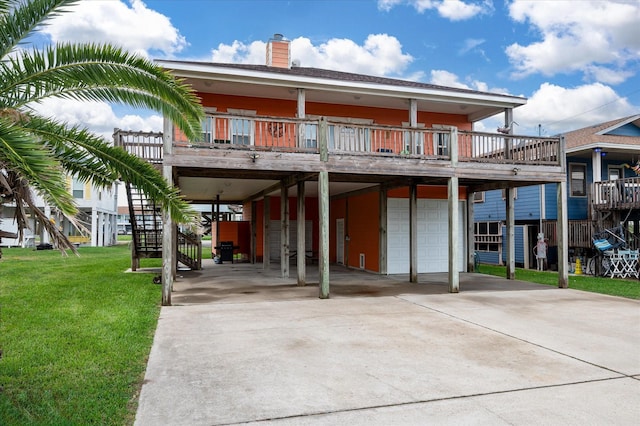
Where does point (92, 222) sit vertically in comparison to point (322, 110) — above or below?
below

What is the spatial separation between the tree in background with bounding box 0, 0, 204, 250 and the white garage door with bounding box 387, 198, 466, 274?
11.4 metres

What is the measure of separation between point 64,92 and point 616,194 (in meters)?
18.0

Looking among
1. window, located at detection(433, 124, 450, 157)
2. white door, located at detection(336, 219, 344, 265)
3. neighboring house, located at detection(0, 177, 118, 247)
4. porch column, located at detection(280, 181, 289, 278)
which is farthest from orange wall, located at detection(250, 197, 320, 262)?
neighboring house, located at detection(0, 177, 118, 247)

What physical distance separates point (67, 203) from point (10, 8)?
2.10 m

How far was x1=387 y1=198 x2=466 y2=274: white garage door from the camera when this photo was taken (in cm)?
1561

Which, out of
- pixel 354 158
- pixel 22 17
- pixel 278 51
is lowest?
pixel 354 158

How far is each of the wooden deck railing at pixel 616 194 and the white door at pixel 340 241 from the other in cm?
969

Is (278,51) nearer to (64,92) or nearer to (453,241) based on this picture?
(453,241)

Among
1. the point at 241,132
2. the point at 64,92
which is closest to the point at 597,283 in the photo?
the point at 241,132

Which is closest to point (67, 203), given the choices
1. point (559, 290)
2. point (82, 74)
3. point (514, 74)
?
Answer: point (82, 74)

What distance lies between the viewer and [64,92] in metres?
4.93

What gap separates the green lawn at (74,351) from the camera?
4008 mm

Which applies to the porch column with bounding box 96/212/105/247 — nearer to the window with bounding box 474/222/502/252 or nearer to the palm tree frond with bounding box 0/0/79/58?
the window with bounding box 474/222/502/252

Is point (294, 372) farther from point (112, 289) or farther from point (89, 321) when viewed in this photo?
point (112, 289)
